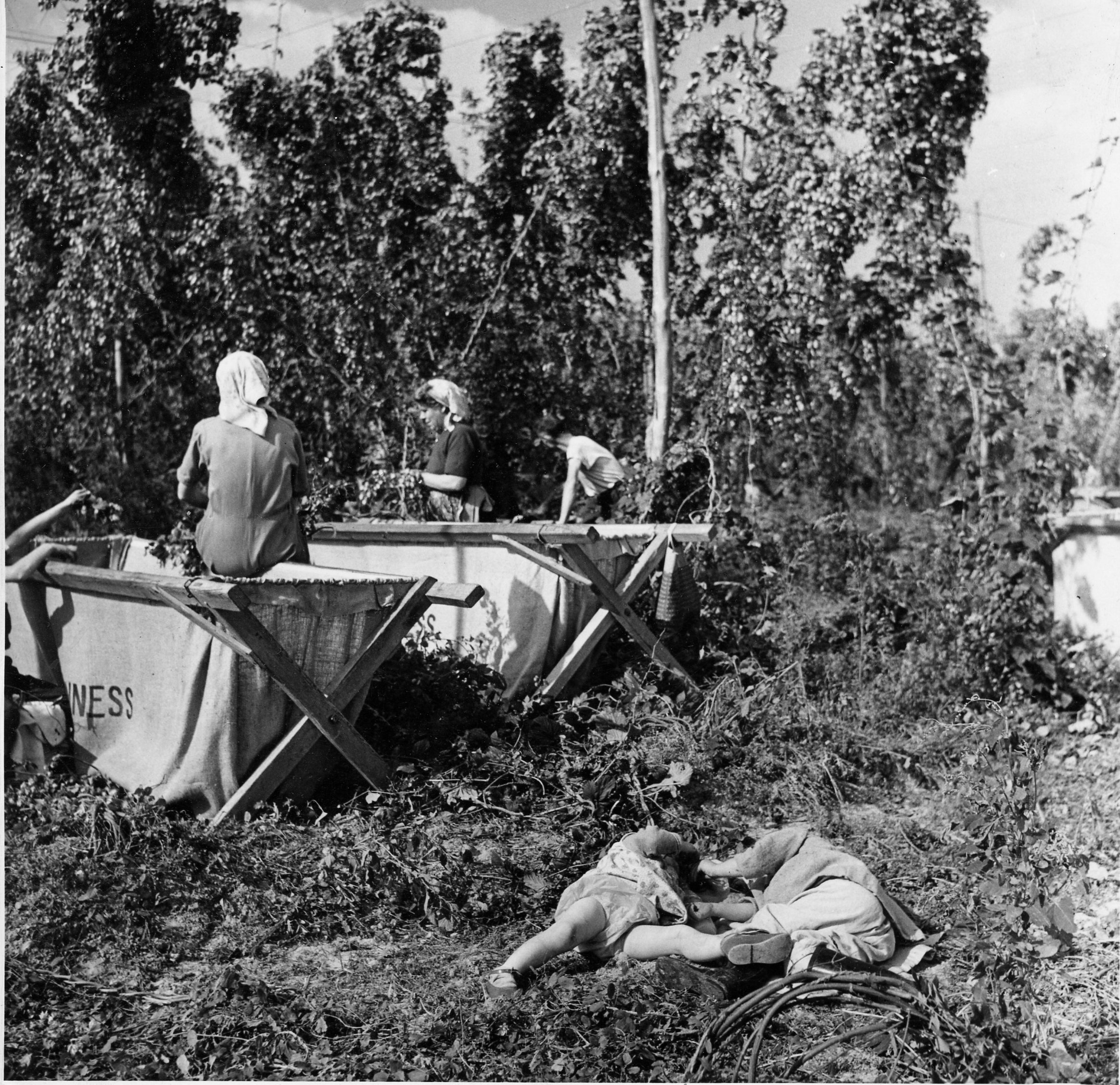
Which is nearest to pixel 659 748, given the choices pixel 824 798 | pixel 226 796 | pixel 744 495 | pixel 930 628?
pixel 824 798

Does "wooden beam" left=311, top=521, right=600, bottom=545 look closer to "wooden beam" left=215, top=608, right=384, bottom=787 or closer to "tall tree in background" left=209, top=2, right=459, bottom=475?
"wooden beam" left=215, top=608, right=384, bottom=787

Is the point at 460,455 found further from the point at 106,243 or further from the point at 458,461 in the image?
the point at 106,243

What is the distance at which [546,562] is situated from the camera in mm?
5395

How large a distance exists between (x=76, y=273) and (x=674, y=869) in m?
8.01

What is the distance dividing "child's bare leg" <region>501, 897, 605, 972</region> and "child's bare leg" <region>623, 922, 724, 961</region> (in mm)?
107

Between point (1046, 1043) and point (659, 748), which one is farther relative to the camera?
point (659, 748)

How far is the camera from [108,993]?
10.9ft

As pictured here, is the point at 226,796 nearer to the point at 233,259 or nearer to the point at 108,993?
the point at 108,993

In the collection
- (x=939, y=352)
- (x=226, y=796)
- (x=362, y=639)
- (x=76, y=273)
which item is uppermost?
(x=76, y=273)

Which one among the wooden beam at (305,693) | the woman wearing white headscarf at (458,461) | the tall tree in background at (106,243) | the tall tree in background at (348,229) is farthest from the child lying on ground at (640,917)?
the tall tree in background at (106,243)

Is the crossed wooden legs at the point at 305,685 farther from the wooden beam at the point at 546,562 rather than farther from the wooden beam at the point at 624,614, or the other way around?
the wooden beam at the point at 624,614

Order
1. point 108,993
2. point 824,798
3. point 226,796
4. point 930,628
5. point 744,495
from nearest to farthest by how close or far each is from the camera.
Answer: point 108,993
point 226,796
point 824,798
point 930,628
point 744,495

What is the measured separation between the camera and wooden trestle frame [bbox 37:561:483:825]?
4008 millimetres

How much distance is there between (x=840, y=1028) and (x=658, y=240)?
6.47 m
